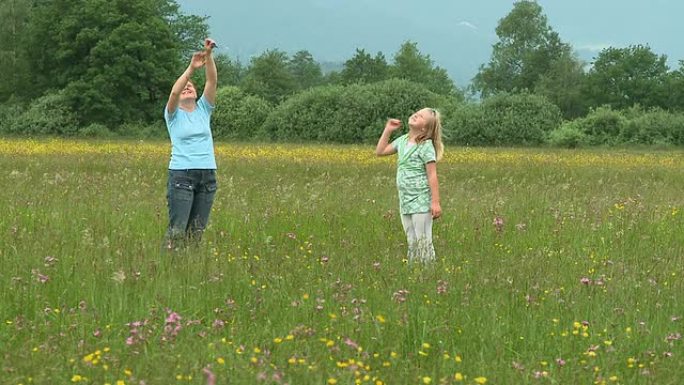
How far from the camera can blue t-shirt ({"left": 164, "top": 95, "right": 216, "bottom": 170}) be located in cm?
721

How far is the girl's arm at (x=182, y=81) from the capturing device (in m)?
6.86

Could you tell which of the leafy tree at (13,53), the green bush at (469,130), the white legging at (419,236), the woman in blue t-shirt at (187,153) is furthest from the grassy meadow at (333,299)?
the leafy tree at (13,53)

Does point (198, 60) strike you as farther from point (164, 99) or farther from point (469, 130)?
point (164, 99)

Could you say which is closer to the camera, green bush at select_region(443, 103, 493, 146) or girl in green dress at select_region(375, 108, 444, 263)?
girl in green dress at select_region(375, 108, 444, 263)

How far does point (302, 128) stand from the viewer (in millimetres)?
46469

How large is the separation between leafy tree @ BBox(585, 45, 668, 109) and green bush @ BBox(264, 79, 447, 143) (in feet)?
134

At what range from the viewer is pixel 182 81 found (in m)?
7.05

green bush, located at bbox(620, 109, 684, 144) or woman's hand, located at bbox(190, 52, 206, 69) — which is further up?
woman's hand, located at bbox(190, 52, 206, 69)

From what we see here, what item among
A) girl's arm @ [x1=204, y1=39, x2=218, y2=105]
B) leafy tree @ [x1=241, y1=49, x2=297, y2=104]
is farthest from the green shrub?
girl's arm @ [x1=204, y1=39, x2=218, y2=105]

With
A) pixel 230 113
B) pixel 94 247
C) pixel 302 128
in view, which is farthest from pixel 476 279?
pixel 230 113

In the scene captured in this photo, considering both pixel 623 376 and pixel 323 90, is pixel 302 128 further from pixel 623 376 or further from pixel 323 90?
pixel 623 376

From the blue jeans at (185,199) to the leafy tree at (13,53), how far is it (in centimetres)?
5489

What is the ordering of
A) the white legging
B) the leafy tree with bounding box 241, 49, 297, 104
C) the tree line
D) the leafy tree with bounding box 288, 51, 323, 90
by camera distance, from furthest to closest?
the leafy tree with bounding box 288, 51, 323, 90
the leafy tree with bounding box 241, 49, 297, 104
the tree line
the white legging

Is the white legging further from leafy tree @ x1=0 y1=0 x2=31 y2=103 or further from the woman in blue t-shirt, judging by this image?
leafy tree @ x1=0 y1=0 x2=31 y2=103
